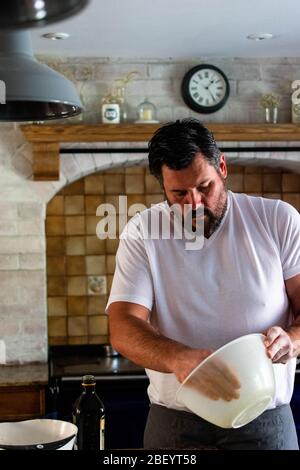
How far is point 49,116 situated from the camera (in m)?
1.65

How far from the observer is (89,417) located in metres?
1.49

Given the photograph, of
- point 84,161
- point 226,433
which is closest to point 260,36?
point 84,161

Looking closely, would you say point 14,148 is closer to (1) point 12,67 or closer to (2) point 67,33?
(2) point 67,33

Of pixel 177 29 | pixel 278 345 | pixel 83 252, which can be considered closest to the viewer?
pixel 278 345

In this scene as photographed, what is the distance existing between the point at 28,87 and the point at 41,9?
171 mm

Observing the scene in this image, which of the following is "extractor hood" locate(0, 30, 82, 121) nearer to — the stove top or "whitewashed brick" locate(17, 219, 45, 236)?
the stove top

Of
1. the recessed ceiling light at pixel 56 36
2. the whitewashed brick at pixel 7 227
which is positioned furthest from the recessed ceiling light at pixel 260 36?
the whitewashed brick at pixel 7 227

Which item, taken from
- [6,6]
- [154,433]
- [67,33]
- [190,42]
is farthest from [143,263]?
[190,42]

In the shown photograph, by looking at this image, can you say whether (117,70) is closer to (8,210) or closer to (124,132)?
→ (124,132)

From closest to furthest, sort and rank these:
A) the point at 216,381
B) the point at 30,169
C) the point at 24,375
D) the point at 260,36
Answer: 1. the point at 216,381
2. the point at 260,36
3. the point at 24,375
4. the point at 30,169

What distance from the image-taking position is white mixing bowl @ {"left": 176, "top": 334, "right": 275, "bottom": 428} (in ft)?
3.95

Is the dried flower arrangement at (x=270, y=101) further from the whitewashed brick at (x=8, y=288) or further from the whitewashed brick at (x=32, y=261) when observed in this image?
the whitewashed brick at (x=8, y=288)
